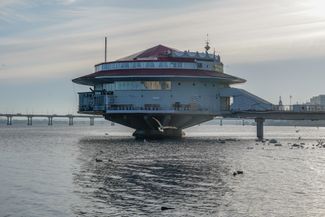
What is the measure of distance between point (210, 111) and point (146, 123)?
12.9 metres

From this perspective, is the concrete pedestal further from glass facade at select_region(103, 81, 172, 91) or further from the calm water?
the calm water

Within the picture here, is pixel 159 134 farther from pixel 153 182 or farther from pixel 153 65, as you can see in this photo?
pixel 153 182

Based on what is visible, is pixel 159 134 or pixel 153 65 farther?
pixel 159 134

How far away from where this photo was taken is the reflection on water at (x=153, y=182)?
122 feet

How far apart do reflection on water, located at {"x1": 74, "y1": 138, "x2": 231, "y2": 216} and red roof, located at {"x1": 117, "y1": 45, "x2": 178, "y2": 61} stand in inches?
1827

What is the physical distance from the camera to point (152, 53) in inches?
4754

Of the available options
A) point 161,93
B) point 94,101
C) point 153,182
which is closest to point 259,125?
point 161,93

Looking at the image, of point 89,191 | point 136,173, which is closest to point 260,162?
point 136,173

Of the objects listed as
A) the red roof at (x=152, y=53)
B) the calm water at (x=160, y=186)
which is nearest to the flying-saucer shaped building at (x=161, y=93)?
the red roof at (x=152, y=53)

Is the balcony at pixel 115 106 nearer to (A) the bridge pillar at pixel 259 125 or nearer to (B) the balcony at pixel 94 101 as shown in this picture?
(B) the balcony at pixel 94 101

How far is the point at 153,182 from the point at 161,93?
205 ft

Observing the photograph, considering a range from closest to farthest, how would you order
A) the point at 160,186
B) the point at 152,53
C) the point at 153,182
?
the point at 160,186 → the point at 153,182 → the point at 152,53

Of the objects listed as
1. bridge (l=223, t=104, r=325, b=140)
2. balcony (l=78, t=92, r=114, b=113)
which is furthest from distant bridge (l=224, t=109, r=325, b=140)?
balcony (l=78, t=92, r=114, b=113)

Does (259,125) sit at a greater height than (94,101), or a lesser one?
lesser
